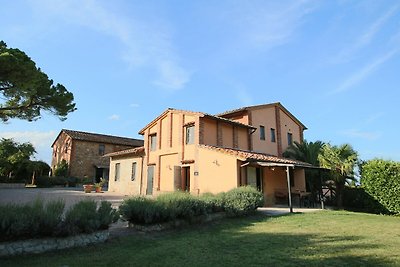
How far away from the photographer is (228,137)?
66.5 feet

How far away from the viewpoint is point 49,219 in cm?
680

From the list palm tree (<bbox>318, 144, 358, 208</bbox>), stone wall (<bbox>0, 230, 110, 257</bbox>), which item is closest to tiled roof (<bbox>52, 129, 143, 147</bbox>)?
palm tree (<bbox>318, 144, 358, 208</bbox>)

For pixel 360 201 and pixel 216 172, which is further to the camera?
pixel 360 201

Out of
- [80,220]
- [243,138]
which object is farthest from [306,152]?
[80,220]

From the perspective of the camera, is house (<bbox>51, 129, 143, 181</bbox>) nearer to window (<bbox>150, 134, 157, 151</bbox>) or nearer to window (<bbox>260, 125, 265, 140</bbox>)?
window (<bbox>150, 134, 157, 151</bbox>)

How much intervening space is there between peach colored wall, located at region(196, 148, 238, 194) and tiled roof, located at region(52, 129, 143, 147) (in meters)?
24.4

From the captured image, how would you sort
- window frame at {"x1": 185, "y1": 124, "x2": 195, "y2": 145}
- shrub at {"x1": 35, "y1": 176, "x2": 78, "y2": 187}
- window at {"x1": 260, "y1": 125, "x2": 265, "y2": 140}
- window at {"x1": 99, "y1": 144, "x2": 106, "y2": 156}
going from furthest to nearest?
window at {"x1": 99, "y1": 144, "x2": 106, "y2": 156}, shrub at {"x1": 35, "y1": 176, "x2": 78, "y2": 187}, window at {"x1": 260, "y1": 125, "x2": 265, "y2": 140}, window frame at {"x1": 185, "y1": 124, "x2": 195, "y2": 145}

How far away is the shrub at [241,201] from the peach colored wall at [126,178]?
13.1 metres

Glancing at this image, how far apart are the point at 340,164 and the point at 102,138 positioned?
1225 inches

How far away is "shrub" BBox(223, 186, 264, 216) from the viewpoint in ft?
38.8

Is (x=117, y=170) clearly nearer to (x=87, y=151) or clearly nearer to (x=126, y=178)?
(x=126, y=178)

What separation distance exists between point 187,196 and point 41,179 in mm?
30160

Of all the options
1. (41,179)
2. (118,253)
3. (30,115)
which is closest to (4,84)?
(30,115)

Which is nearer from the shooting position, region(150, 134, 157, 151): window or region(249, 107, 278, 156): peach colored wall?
region(249, 107, 278, 156): peach colored wall
